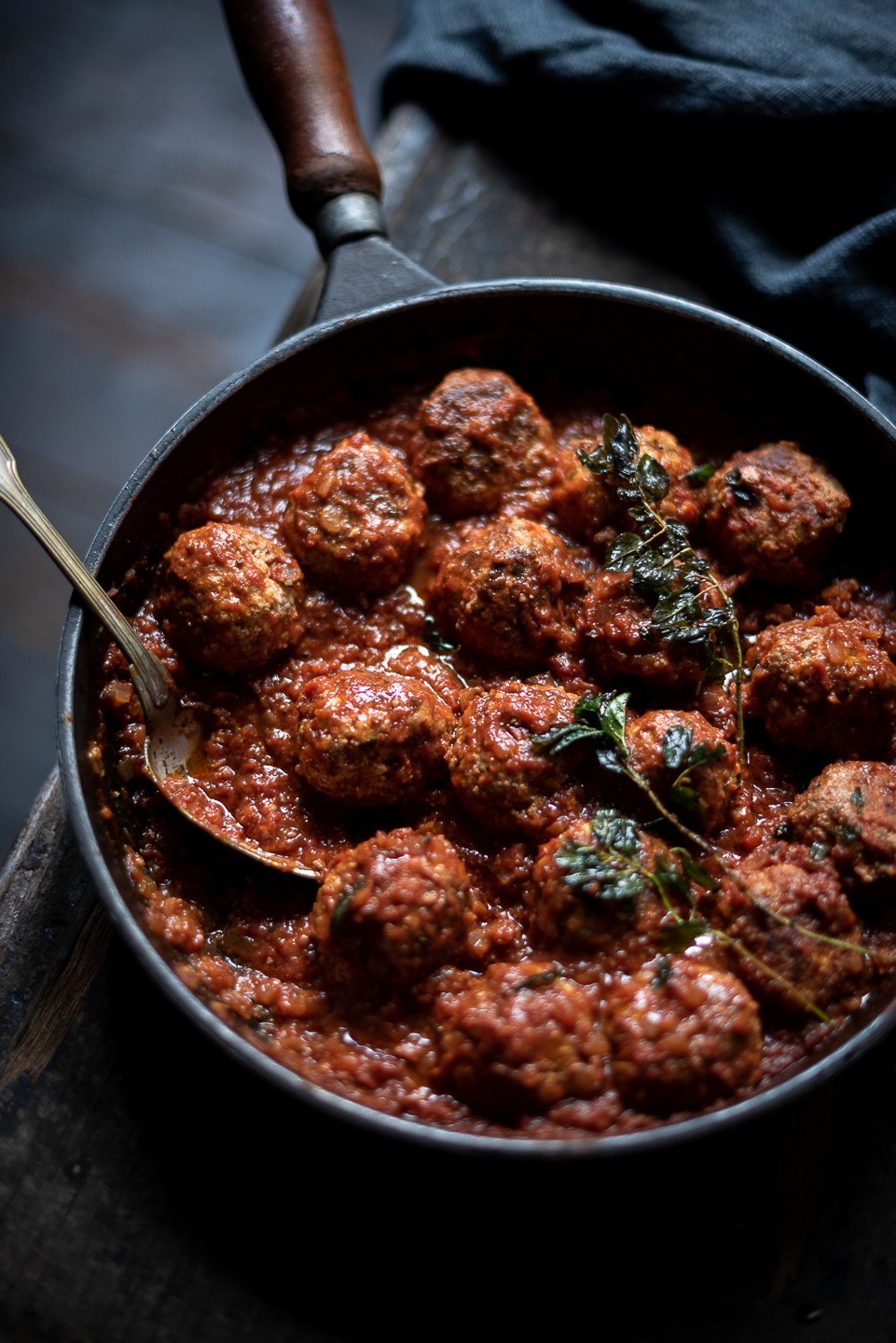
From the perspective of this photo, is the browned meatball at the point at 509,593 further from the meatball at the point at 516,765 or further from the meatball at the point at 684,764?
the meatball at the point at 684,764

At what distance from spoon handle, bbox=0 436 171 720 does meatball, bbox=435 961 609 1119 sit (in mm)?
1222

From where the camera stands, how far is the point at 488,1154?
244cm

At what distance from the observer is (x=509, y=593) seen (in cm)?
310

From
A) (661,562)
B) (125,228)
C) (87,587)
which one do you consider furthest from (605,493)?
(125,228)

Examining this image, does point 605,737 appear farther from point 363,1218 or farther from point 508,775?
point 363,1218

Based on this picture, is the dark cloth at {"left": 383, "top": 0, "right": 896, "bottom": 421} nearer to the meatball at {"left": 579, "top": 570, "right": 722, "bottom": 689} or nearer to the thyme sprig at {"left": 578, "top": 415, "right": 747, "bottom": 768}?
the thyme sprig at {"left": 578, "top": 415, "right": 747, "bottom": 768}

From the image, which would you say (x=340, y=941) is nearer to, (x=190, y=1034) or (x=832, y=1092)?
(x=190, y=1034)

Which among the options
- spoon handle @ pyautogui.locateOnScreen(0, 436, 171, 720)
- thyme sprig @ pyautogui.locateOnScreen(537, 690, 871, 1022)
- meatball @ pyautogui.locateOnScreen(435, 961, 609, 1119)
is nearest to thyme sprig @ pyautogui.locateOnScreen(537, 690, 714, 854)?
thyme sprig @ pyautogui.locateOnScreen(537, 690, 871, 1022)

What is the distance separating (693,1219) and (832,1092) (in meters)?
0.53

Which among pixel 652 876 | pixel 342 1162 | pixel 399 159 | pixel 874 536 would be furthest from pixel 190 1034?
pixel 399 159

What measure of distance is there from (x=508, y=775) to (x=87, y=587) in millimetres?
1217

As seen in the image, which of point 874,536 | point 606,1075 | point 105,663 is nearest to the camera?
point 606,1075

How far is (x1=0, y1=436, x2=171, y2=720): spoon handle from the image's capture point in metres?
2.88

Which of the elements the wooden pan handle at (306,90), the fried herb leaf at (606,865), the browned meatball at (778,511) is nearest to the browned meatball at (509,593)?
the browned meatball at (778,511)
